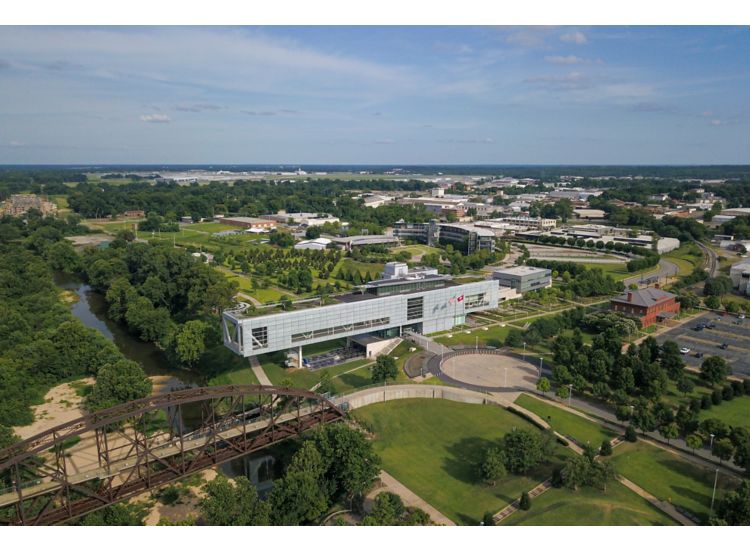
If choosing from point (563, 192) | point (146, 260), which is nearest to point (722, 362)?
point (146, 260)

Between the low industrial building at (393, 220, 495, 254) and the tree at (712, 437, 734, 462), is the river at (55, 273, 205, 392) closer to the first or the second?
the tree at (712, 437, 734, 462)

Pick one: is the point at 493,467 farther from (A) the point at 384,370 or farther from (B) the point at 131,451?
(B) the point at 131,451

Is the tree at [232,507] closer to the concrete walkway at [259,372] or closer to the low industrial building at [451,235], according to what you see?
the concrete walkway at [259,372]

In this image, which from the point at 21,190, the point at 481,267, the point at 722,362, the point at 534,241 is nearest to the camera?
the point at 722,362

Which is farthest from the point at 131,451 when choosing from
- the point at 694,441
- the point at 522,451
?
the point at 694,441

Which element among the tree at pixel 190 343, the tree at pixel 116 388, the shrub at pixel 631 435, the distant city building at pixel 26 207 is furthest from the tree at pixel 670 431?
the distant city building at pixel 26 207

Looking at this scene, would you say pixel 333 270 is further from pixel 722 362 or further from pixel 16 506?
pixel 16 506

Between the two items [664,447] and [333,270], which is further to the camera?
[333,270]
